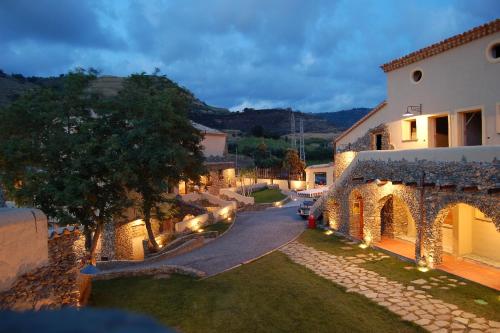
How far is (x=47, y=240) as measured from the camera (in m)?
8.37

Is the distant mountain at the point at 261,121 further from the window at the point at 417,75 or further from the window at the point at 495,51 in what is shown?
the window at the point at 495,51

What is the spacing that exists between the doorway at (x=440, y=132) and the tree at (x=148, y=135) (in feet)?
46.9

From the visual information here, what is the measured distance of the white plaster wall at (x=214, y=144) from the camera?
1622 inches

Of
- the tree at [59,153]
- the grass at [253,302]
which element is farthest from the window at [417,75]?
the tree at [59,153]

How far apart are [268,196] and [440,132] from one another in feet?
76.0

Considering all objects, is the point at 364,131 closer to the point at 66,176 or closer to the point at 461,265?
the point at 461,265

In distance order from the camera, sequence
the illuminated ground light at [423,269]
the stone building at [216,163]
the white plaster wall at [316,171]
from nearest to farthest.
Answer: the illuminated ground light at [423,269] → the stone building at [216,163] → the white plaster wall at [316,171]

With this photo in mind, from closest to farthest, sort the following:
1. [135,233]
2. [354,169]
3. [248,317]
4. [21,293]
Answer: [21,293] → [248,317] → [354,169] → [135,233]

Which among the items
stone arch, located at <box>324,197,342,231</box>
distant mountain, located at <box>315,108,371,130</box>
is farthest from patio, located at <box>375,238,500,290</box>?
distant mountain, located at <box>315,108,371,130</box>

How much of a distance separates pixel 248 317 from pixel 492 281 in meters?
9.16

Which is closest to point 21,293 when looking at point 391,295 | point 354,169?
point 391,295

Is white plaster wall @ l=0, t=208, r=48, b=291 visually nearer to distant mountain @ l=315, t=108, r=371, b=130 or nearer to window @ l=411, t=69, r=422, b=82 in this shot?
window @ l=411, t=69, r=422, b=82

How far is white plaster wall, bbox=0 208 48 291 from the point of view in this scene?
277 inches

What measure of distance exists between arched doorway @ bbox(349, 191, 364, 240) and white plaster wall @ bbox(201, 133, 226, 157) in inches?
936
